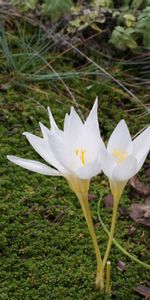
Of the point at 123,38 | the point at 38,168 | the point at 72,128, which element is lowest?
the point at 38,168

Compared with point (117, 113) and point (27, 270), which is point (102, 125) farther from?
point (27, 270)

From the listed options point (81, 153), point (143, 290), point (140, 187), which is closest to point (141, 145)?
point (81, 153)

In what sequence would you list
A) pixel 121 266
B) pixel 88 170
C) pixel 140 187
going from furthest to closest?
pixel 140 187, pixel 121 266, pixel 88 170

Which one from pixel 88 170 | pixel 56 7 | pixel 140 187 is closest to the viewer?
pixel 88 170

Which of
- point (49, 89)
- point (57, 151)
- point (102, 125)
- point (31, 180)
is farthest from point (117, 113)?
point (57, 151)

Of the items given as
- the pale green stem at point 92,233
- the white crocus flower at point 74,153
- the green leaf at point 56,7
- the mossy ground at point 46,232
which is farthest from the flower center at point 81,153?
the green leaf at point 56,7

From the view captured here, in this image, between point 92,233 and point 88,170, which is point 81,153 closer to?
point 88,170

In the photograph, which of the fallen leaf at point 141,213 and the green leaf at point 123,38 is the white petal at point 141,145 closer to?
the fallen leaf at point 141,213

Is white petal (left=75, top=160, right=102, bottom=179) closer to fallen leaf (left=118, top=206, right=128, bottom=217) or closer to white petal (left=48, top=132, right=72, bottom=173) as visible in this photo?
white petal (left=48, top=132, right=72, bottom=173)
